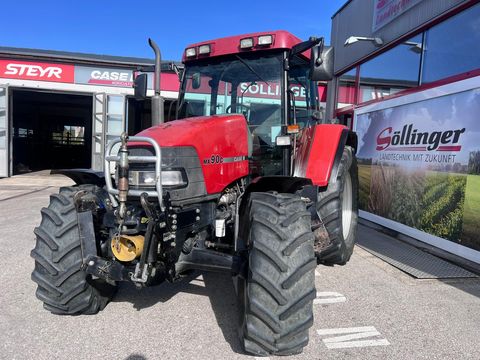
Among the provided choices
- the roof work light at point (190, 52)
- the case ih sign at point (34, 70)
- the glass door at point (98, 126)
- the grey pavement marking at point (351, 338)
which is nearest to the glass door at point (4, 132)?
the case ih sign at point (34, 70)

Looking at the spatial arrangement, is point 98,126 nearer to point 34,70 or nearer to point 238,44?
point 34,70

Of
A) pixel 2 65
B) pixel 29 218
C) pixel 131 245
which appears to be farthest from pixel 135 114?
pixel 131 245

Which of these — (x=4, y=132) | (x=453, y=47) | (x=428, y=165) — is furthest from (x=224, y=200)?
(x=4, y=132)

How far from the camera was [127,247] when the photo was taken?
2.54m

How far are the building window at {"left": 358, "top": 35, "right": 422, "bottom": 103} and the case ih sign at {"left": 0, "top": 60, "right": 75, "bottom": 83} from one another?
352 inches

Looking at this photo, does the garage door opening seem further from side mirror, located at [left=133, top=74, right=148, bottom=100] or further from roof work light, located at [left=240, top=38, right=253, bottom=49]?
roof work light, located at [left=240, top=38, right=253, bottom=49]

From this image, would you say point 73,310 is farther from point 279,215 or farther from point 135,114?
point 135,114

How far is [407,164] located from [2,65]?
12.2 metres

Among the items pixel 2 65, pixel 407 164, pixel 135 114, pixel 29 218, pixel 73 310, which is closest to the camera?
pixel 73 310

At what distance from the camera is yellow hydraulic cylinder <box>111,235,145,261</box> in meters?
2.51

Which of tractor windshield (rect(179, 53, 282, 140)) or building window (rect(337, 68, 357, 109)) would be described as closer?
tractor windshield (rect(179, 53, 282, 140))

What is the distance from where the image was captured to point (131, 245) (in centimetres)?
253

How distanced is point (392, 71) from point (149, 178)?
6530mm

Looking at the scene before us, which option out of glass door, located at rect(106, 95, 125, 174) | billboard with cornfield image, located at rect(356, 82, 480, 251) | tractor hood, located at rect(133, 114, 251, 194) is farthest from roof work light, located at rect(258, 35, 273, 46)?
glass door, located at rect(106, 95, 125, 174)
